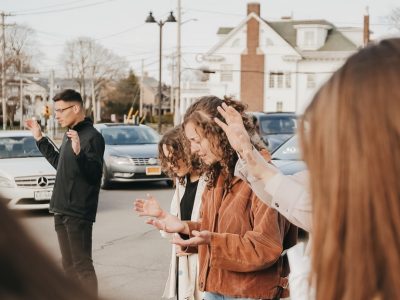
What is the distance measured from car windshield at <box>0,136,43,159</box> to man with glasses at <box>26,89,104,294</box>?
25.1ft

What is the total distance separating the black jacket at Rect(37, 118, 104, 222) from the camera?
6141 mm

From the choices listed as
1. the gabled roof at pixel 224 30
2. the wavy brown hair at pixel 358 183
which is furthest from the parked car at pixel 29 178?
the gabled roof at pixel 224 30

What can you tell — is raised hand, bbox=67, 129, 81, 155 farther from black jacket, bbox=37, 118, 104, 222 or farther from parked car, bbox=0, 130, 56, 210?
parked car, bbox=0, 130, 56, 210

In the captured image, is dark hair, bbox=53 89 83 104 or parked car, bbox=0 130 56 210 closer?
dark hair, bbox=53 89 83 104

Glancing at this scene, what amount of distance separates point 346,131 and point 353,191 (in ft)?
0.41

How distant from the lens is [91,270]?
600 centimetres

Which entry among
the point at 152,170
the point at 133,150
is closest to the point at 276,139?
the point at 152,170

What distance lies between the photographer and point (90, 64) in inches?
3642

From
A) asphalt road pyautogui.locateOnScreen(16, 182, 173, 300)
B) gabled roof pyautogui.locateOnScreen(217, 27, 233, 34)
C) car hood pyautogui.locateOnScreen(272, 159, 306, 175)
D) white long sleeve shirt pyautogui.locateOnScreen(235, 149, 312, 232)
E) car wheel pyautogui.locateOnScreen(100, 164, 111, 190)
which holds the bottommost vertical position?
asphalt road pyautogui.locateOnScreen(16, 182, 173, 300)

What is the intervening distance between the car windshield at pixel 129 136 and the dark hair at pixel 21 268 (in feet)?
58.7

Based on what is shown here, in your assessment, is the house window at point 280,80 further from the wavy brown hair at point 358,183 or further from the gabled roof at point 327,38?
the wavy brown hair at point 358,183

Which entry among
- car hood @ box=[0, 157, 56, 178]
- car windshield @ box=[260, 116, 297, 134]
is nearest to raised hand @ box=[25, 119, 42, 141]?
car hood @ box=[0, 157, 56, 178]

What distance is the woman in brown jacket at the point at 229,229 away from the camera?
3308 millimetres

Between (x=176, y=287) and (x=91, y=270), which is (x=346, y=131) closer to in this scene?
(x=176, y=287)
